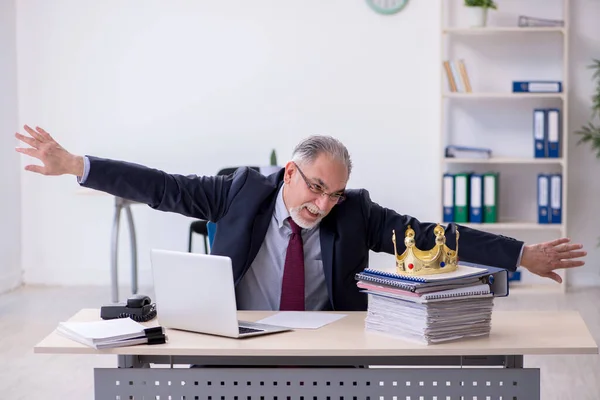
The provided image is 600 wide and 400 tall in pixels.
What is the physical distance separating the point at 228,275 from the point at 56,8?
4.86m

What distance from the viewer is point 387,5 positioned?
20.5 ft

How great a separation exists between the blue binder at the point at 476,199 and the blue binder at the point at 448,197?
132mm

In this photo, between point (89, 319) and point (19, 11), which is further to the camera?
point (19, 11)

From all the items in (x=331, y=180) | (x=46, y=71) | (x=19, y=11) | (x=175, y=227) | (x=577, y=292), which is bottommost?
(x=577, y=292)

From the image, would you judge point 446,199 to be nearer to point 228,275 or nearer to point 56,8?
point 56,8

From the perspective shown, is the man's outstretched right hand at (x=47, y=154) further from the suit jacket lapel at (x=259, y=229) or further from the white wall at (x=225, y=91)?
the white wall at (x=225, y=91)

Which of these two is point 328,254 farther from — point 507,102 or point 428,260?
point 507,102

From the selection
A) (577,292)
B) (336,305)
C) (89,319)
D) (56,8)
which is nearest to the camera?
(89,319)

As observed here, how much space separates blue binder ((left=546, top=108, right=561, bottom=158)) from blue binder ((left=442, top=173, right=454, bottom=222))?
70 cm

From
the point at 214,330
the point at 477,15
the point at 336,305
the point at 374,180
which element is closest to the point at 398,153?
the point at 374,180

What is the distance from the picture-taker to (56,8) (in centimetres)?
642

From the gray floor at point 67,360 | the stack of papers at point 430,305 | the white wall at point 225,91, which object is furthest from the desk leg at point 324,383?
the white wall at point 225,91

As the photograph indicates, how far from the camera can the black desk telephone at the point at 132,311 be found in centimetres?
238

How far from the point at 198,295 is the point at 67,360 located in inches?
91.5
